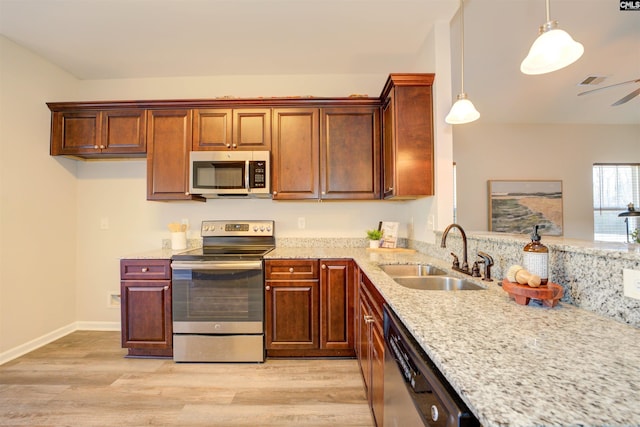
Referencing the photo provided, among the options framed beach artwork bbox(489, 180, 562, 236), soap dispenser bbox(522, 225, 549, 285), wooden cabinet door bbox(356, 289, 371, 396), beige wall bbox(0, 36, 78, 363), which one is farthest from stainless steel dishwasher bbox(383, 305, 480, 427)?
framed beach artwork bbox(489, 180, 562, 236)

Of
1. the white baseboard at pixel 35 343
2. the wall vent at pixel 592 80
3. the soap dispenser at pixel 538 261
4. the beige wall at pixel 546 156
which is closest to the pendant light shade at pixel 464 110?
the soap dispenser at pixel 538 261

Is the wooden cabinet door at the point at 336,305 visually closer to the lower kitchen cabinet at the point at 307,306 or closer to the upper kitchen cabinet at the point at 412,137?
the lower kitchen cabinet at the point at 307,306

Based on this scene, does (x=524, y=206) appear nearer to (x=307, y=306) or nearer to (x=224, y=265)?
(x=307, y=306)

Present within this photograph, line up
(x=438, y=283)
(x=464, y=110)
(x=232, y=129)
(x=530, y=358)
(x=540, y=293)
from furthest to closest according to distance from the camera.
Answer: (x=232, y=129)
(x=464, y=110)
(x=438, y=283)
(x=540, y=293)
(x=530, y=358)

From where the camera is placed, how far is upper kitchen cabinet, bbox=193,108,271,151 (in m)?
2.52

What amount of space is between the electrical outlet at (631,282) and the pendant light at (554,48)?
0.88 m

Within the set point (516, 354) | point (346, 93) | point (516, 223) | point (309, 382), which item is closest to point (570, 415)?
point (516, 354)

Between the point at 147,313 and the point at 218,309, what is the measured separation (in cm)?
60

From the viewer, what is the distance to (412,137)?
213 centimetres

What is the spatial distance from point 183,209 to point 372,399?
2448 mm

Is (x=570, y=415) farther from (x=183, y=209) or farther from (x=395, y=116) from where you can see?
(x=183, y=209)

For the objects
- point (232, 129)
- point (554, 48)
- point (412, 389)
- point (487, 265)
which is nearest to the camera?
point (412, 389)

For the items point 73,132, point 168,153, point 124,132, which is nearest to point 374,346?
point 168,153

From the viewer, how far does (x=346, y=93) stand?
2.90 meters
